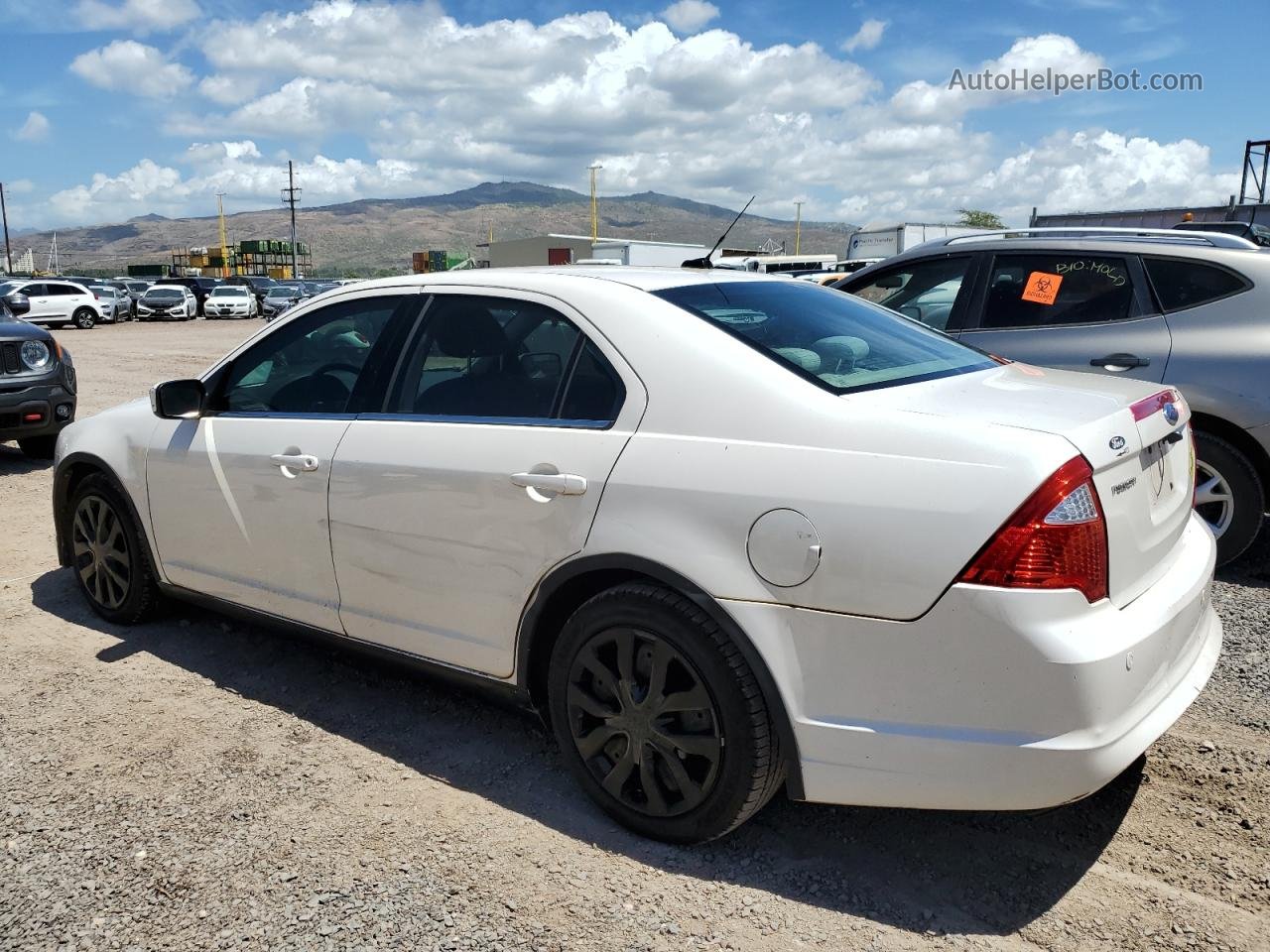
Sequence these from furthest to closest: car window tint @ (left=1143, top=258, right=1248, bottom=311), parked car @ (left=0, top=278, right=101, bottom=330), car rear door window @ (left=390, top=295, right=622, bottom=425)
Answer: parked car @ (left=0, top=278, right=101, bottom=330) < car window tint @ (left=1143, top=258, right=1248, bottom=311) < car rear door window @ (left=390, top=295, right=622, bottom=425)

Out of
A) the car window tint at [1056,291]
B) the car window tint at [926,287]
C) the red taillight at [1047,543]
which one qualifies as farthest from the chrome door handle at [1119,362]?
the red taillight at [1047,543]

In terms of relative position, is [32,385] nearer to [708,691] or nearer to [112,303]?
[708,691]

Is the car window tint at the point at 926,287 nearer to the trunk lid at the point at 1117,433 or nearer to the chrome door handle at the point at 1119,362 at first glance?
the chrome door handle at the point at 1119,362

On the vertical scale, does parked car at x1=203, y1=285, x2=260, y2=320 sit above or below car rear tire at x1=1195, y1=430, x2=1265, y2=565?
above

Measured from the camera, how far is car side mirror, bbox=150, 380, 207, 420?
416cm

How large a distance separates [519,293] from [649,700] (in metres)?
1.40

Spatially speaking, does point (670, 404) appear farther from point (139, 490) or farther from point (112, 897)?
point (139, 490)

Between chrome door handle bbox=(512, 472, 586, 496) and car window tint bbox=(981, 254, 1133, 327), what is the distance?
3.92m

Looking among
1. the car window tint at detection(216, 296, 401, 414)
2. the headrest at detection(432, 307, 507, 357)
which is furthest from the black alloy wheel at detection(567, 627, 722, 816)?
the car window tint at detection(216, 296, 401, 414)

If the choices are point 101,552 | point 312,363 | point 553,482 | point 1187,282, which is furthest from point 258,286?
point 553,482

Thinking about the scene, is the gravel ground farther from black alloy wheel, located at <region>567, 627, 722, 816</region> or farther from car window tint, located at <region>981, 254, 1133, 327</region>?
car window tint, located at <region>981, 254, 1133, 327</region>

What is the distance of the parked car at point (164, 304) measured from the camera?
41.3 metres

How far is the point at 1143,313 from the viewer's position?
18.4 feet


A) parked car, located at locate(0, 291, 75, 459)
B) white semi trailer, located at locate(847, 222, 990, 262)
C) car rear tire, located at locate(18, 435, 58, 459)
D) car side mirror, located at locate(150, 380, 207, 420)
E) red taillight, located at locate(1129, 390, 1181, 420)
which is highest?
white semi trailer, located at locate(847, 222, 990, 262)
